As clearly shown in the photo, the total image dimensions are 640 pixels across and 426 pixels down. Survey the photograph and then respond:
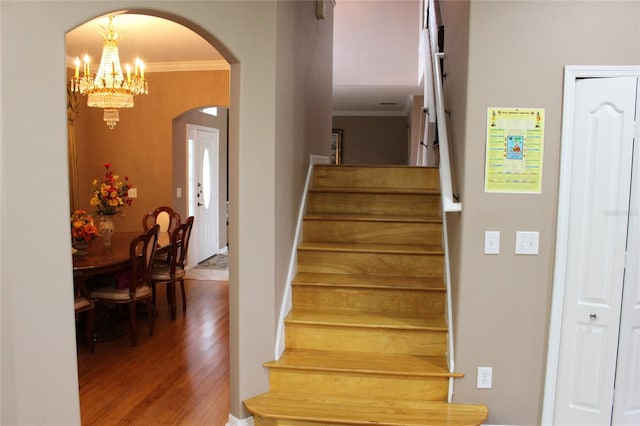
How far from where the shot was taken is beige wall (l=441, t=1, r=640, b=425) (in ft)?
8.13

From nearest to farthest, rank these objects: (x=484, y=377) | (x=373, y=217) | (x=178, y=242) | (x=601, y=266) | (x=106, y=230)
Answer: (x=601, y=266), (x=484, y=377), (x=373, y=217), (x=106, y=230), (x=178, y=242)

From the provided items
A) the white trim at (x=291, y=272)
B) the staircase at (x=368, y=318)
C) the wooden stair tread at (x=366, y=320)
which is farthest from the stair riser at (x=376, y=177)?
the wooden stair tread at (x=366, y=320)

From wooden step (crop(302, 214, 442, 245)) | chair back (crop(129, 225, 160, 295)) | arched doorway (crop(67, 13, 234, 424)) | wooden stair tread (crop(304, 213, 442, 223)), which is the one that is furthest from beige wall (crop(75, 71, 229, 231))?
wooden step (crop(302, 214, 442, 245))

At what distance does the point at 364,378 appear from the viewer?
2801 millimetres

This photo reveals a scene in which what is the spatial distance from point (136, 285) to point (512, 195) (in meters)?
3.08

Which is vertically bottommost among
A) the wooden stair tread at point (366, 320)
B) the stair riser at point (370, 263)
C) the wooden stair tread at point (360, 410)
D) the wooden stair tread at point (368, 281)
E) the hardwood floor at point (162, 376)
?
the hardwood floor at point (162, 376)

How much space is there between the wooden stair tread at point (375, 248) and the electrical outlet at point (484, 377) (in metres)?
0.84

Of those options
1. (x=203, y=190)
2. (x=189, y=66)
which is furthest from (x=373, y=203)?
(x=203, y=190)

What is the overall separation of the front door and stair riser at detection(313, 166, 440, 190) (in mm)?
3398

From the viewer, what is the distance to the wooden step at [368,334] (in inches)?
117

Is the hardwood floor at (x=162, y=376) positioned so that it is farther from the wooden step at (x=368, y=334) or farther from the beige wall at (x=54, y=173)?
the beige wall at (x=54, y=173)

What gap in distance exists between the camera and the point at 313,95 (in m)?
4.11

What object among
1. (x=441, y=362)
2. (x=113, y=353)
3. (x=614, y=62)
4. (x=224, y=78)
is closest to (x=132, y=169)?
(x=224, y=78)

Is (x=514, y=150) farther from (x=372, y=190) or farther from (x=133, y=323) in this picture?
(x=133, y=323)
